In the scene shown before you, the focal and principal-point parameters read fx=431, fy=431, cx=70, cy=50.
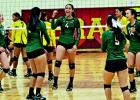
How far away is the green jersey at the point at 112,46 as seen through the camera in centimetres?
770

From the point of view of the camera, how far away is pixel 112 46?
7.77 metres

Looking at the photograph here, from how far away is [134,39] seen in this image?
9.75 m

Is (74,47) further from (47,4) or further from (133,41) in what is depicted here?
(47,4)

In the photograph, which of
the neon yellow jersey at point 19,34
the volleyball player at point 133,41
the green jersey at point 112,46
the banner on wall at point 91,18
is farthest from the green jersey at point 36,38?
the banner on wall at point 91,18

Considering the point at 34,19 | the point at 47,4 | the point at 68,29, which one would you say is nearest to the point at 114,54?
the point at 34,19

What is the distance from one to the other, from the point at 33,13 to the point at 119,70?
7.40 ft

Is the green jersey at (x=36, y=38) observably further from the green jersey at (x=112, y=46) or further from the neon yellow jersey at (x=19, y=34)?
the neon yellow jersey at (x=19, y=34)

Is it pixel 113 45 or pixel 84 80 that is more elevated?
pixel 113 45

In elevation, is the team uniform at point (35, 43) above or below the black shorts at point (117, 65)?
above

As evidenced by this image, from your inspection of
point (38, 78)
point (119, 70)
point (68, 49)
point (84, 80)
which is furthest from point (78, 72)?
point (119, 70)

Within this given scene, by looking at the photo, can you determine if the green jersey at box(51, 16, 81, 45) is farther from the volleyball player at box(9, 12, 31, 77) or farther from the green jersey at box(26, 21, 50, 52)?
the volleyball player at box(9, 12, 31, 77)

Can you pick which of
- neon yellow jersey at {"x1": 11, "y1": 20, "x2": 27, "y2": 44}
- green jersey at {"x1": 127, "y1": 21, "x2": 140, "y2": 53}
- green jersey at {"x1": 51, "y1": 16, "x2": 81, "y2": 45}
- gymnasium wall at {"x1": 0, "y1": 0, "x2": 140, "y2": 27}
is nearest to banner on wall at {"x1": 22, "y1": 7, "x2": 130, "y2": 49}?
gymnasium wall at {"x1": 0, "y1": 0, "x2": 140, "y2": 27}

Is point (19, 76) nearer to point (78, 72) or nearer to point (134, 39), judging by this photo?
point (78, 72)

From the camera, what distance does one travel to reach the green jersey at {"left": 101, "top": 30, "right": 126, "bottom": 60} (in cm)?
770
